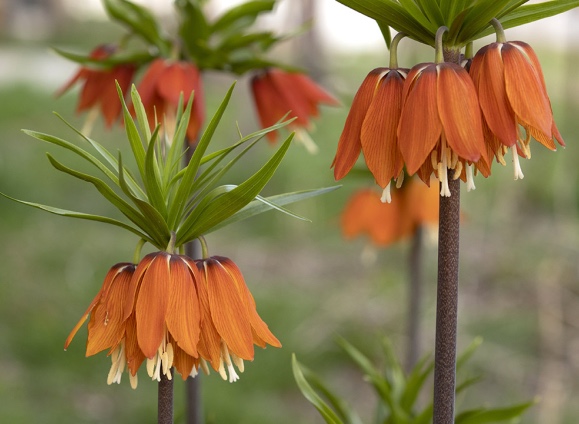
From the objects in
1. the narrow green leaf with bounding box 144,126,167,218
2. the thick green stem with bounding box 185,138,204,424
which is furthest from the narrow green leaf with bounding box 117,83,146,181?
the thick green stem with bounding box 185,138,204,424

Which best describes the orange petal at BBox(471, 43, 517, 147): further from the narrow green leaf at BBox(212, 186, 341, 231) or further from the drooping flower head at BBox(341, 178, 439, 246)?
the drooping flower head at BBox(341, 178, 439, 246)

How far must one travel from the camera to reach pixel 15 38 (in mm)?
12156

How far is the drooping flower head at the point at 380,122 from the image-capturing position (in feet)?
2.89

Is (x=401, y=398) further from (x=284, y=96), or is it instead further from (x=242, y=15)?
(x=242, y=15)

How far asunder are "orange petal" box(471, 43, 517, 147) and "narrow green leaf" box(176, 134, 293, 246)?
0.21 m

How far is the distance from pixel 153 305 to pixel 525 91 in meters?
0.42

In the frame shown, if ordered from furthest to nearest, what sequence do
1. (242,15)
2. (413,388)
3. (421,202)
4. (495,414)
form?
(421,202)
(242,15)
(413,388)
(495,414)

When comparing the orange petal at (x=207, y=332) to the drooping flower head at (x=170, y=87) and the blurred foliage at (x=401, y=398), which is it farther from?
the drooping flower head at (x=170, y=87)

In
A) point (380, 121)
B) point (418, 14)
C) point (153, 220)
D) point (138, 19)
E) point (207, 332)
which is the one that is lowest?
point (207, 332)

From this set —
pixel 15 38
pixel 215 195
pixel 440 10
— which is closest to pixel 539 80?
pixel 440 10

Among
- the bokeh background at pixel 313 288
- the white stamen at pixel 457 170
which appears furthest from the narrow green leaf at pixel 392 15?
the bokeh background at pixel 313 288

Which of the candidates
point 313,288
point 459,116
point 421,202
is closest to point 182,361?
point 459,116

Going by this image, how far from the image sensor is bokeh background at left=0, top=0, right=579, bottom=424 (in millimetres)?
2586

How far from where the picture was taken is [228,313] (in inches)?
34.2
